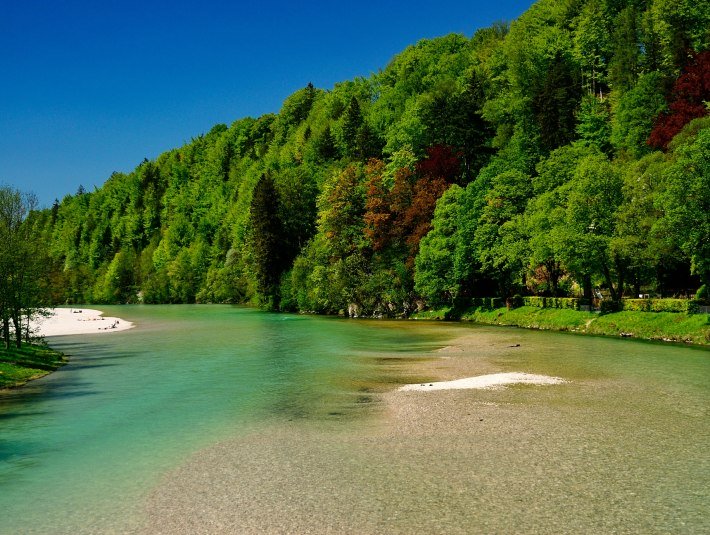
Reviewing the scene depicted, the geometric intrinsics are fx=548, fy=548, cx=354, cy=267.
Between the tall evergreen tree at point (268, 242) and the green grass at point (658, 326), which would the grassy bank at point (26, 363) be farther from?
the tall evergreen tree at point (268, 242)

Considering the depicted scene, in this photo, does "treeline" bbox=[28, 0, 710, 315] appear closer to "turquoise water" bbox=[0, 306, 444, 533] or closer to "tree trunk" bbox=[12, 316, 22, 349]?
"tree trunk" bbox=[12, 316, 22, 349]

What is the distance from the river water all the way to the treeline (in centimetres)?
1279

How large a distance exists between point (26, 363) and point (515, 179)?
53901 millimetres

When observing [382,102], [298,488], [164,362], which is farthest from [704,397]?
[382,102]

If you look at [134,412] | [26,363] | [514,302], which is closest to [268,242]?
[514,302]

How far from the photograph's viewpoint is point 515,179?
217ft

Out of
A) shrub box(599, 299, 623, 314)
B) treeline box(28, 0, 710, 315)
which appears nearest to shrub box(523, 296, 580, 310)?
treeline box(28, 0, 710, 315)

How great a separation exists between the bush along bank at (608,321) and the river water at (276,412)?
3.23 m

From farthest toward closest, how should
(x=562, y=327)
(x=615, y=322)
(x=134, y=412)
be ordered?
(x=562, y=327) < (x=615, y=322) < (x=134, y=412)

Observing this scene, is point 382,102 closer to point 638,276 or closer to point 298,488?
point 638,276

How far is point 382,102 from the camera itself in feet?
419

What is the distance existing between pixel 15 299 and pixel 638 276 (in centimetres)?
5182

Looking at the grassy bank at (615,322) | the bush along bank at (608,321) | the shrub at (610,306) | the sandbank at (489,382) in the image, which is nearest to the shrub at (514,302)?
the bush along bank at (608,321)

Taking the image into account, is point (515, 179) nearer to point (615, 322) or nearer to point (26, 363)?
point (615, 322)
